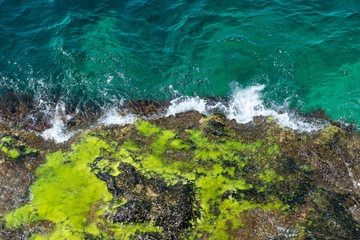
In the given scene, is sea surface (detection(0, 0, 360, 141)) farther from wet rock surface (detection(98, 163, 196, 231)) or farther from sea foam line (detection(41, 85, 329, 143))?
wet rock surface (detection(98, 163, 196, 231))

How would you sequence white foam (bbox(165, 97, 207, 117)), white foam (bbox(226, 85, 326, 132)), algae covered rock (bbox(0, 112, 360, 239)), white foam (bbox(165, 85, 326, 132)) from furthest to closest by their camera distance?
white foam (bbox(165, 97, 207, 117))
white foam (bbox(165, 85, 326, 132))
white foam (bbox(226, 85, 326, 132))
algae covered rock (bbox(0, 112, 360, 239))

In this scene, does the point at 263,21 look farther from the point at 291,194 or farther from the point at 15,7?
the point at 15,7

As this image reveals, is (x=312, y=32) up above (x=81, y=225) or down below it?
above

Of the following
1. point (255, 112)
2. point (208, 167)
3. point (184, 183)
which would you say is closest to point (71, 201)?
point (184, 183)

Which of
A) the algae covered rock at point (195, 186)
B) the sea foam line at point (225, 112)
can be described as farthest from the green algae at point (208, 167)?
the sea foam line at point (225, 112)

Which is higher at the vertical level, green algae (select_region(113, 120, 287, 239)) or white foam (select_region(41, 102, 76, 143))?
white foam (select_region(41, 102, 76, 143))

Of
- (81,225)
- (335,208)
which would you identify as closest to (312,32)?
(335,208)

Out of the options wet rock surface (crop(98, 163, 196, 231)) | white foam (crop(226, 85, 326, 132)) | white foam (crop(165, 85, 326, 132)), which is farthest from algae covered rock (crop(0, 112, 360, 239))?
white foam (crop(165, 85, 326, 132))
